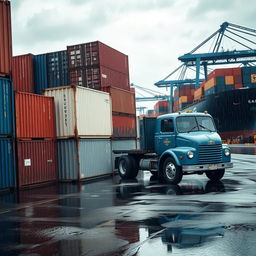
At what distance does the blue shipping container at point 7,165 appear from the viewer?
51.5 ft

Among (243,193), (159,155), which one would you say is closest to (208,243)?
(243,193)

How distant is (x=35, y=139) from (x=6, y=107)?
2.74 metres

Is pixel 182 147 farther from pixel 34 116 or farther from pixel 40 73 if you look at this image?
pixel 40 73

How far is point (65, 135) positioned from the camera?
1942 centimetres

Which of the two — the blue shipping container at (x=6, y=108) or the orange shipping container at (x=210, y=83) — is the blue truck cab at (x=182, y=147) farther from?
the orange shipping container at (x=210, y=83)

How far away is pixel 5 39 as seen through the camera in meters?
16.2

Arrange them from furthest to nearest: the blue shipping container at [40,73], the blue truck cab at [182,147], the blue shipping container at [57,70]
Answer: the blue shipping container at [40,73]
the blue shipping container at [57,70]
the blue truck cab at [182,147]

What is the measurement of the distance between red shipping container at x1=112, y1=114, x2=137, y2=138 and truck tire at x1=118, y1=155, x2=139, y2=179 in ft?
11.4

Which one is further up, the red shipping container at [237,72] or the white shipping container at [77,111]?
the red shipping container at [237,72]

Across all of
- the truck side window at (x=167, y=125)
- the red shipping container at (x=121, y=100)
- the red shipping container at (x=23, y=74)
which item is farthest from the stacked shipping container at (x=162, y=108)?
the truck side window at (x=167, y=125)

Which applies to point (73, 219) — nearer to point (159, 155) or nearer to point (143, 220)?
point (143, 220)

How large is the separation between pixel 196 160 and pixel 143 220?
22.4 feet

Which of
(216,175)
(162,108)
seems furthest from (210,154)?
(162,108)

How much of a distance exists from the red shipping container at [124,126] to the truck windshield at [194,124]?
23.2 ft
